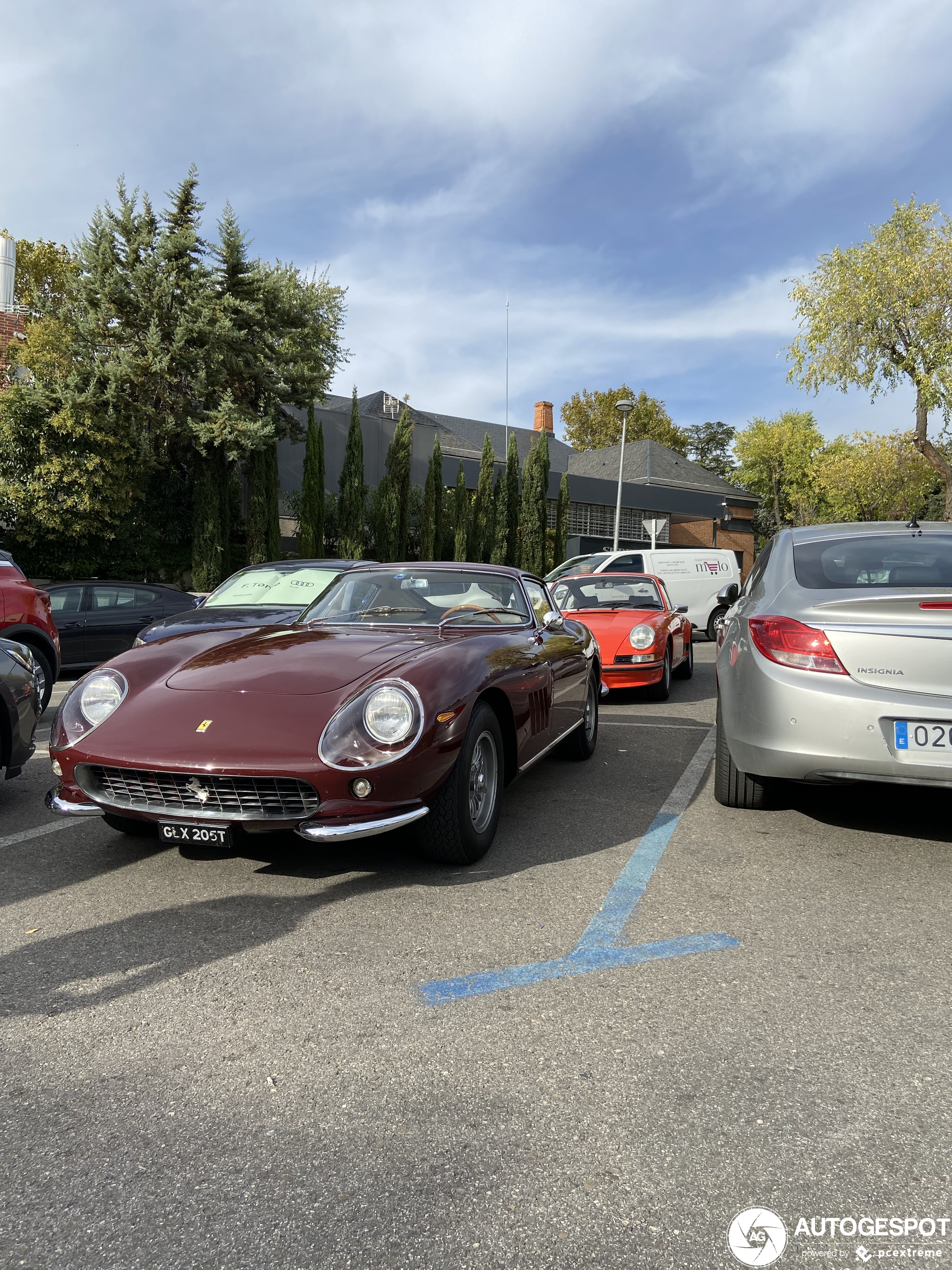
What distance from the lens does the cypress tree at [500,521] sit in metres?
35.8

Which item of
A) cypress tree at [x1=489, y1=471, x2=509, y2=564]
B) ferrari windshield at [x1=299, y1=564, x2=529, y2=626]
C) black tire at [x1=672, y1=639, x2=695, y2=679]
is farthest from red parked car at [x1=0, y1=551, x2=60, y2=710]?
cypress tree at [x1=489, y1=471, x2=509, y2=564]

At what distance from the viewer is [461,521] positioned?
110 feet

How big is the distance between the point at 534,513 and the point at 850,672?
→ 33228 mm

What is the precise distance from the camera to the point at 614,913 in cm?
350

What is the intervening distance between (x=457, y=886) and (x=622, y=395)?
202ft

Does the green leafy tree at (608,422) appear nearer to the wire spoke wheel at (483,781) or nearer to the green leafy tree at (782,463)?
the green leafy tree at (782,463)

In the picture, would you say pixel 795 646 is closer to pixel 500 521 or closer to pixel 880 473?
pixel 500 521

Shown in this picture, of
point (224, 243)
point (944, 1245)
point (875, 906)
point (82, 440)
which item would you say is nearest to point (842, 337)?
point (224, 243)

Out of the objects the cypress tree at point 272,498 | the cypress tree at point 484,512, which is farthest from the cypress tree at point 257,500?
the cypress tree at point 484,512

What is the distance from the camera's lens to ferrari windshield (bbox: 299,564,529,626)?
510 cm

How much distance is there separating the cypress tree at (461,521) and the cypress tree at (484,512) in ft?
2.82

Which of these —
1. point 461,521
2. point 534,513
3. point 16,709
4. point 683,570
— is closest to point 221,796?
point 16,709

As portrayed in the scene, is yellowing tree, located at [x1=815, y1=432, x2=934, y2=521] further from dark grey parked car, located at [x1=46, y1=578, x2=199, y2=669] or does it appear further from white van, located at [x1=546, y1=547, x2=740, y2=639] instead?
dark grey parked car, located at [x1=46, y1=578, x2=199, y2=669]

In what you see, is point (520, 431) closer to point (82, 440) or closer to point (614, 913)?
point (82, 440)
